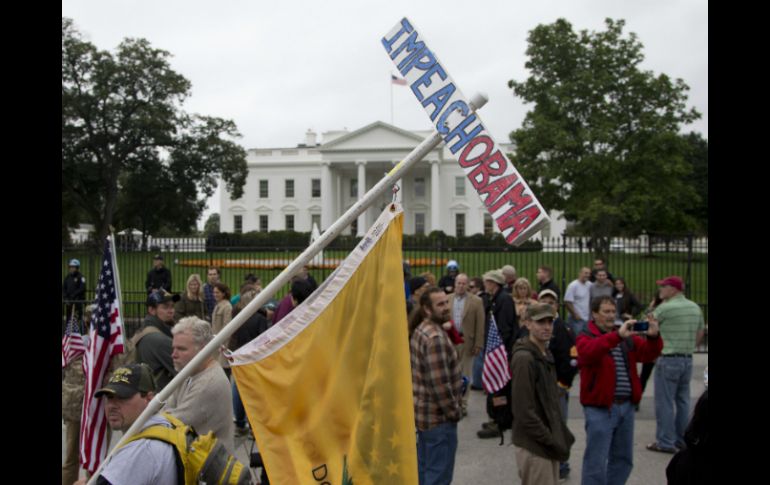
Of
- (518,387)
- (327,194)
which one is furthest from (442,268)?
(327,194)

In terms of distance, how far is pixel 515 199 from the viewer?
238 centimetres

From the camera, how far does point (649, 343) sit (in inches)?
201

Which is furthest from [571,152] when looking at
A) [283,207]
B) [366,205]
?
[283,207]

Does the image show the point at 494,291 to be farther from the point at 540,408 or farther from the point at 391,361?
the point at 391,361

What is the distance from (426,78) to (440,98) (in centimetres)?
10

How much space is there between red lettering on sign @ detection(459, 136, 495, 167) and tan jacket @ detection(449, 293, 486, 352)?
6.10 m

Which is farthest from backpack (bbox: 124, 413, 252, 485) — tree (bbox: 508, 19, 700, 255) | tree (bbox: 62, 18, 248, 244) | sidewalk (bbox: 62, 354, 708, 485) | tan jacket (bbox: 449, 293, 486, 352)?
tree (bbox: 62, 18, 248, 244)

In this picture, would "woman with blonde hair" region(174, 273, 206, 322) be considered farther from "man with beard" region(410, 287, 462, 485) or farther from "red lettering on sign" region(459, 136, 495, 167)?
"red lettering on sign" region(459, 136, 495, 167)

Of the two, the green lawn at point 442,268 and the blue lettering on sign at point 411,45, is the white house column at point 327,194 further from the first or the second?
the blue lettering on sign at point 411,45

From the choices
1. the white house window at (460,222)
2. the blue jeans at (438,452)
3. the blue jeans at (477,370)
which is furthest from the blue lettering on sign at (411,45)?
the white house window at (460,222)

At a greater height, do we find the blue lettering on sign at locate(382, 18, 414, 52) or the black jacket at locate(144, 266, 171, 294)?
the blue lettering on sign at locate(382, 18, 414, 52)

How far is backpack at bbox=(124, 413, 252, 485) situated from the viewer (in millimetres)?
2562

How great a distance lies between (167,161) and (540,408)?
4128cm

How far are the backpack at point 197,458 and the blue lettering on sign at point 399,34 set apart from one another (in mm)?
1795
